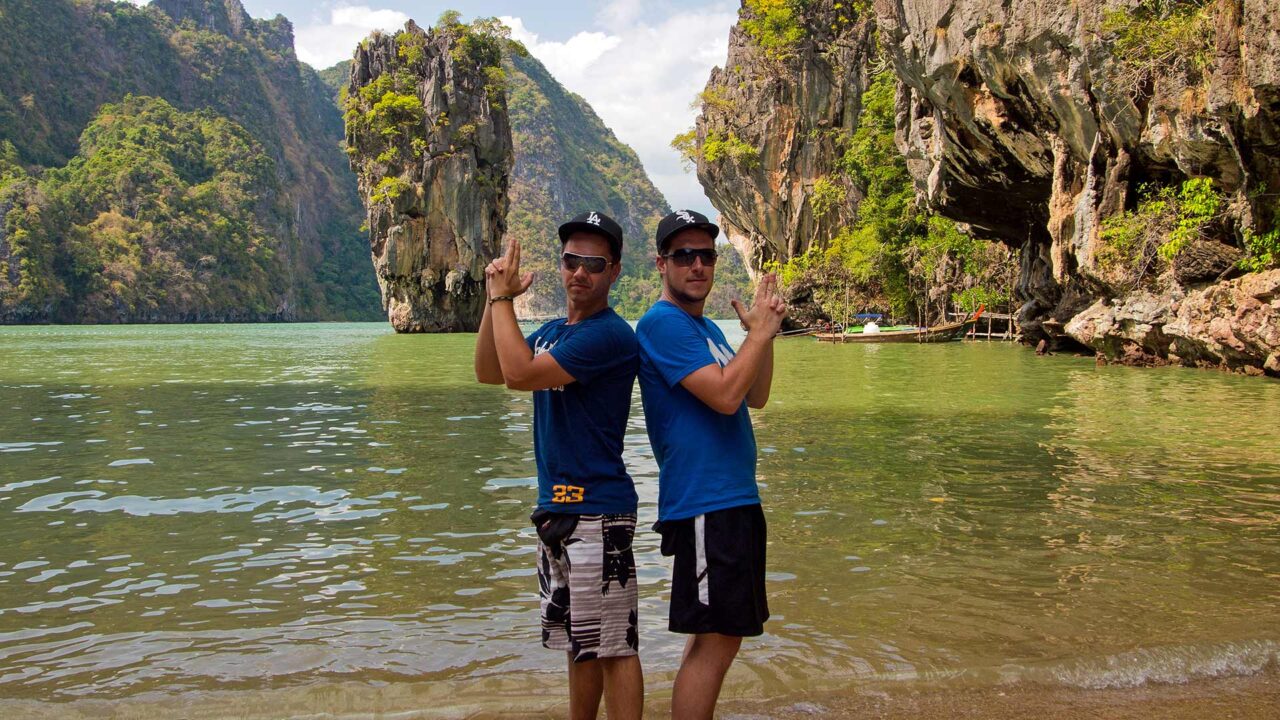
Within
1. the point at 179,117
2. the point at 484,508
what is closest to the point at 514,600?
the point at 484,508

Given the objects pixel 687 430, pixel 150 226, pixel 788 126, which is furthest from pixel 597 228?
pixel 150 226

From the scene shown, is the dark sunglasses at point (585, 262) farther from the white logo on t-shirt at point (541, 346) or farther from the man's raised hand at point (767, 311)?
the man's raised hand at point (767, 311)

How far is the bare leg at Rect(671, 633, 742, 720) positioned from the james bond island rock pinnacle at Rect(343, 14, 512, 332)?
61.0m

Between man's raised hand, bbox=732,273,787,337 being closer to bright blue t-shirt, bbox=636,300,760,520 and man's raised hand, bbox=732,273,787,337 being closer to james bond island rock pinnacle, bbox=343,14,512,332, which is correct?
bright blue t-shirt, bbox=636,300,760,520

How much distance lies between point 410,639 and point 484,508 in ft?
9.38

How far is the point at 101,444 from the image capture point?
10500mm

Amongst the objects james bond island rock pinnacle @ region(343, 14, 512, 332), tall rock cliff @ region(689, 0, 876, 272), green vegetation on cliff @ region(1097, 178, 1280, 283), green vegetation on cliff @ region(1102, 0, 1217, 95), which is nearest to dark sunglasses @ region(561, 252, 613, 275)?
green vegetation on cliff @ region(1102, 0, 1217, 95)

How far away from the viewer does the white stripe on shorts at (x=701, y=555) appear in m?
2.70

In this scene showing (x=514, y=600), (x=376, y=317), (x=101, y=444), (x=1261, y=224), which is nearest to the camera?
(x=514, y=600)

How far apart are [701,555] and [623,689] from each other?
0.48m

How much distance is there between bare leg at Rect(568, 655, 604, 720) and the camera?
288 centimetres

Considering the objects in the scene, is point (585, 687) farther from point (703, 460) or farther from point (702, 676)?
point (703, 460)

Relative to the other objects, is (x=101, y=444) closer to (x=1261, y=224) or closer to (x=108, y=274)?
(x=1261, y=224)

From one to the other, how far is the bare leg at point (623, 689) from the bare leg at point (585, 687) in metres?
0.10
